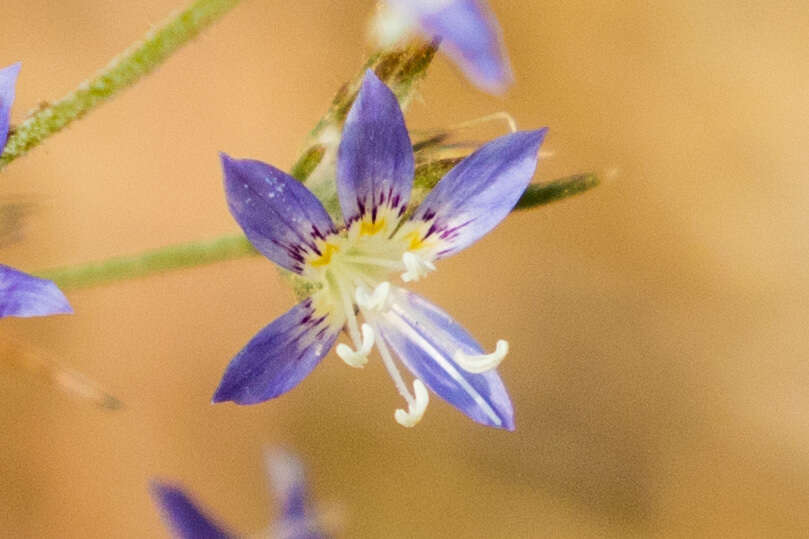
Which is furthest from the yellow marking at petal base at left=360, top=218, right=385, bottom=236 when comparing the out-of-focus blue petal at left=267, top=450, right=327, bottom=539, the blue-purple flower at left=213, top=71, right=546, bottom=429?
the out-of-focus blue petal at left=267, top=450, right=327, bottom=539

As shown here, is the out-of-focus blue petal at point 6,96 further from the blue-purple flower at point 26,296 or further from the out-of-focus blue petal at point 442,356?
the out-of-focus blue petal at point 442,356

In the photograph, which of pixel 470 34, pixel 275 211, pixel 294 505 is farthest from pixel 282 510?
pixel 470 34

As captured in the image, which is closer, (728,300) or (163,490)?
(163,490)

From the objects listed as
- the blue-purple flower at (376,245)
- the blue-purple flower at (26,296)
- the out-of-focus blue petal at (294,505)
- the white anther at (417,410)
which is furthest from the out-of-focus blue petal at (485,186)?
the out-of-focus blue petal at (294,505)

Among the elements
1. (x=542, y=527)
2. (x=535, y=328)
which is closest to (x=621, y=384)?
(x=535, y=328)

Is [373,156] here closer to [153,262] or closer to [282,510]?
[153,262]

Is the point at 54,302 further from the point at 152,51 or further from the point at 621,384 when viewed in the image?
the point at 621,384
